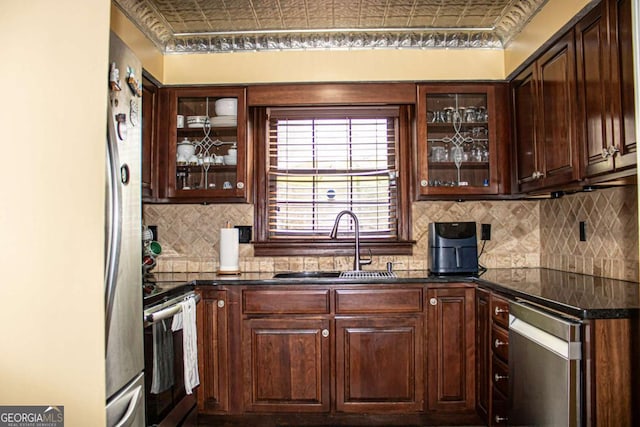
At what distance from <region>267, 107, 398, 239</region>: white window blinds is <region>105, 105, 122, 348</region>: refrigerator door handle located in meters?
1.91

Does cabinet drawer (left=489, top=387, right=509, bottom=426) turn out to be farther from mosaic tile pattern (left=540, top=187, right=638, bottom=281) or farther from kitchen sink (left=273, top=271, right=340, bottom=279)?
kitchen sink (left=273, top=271, right=340, bottom=279)

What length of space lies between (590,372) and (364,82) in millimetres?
2226

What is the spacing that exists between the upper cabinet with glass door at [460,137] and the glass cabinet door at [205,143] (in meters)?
1.25

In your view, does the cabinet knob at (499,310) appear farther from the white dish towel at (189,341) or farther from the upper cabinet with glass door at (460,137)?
the white dish towel at (189,341)

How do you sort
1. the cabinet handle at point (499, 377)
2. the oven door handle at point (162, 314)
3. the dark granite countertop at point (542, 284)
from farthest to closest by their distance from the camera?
1. the cabinet handle at point (499, 377)
2. the oven door handle at point (162, 314)
3. the dark granite countertop at point (542, 284)

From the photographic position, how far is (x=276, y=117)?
344 centimetres

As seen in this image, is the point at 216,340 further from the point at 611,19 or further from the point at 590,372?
the point at 611,19

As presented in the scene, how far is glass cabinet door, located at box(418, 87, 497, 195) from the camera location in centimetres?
319

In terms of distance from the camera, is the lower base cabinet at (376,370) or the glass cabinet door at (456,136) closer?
the lower base cabinet at (376,370)

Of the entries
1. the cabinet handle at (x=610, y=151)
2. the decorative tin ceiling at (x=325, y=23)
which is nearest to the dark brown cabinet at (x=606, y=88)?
the cabinet handle at (x=610, y=151)

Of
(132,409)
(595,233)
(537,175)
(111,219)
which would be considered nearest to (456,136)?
(537,175)

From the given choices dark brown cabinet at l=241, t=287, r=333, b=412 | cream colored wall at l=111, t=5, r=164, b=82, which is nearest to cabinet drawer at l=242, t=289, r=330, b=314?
dark brown cabinet at l=241, t=287, r=333, b=412

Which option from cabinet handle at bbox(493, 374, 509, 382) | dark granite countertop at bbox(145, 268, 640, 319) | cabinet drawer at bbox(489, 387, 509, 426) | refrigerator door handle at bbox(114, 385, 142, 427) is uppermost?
dark granite countertop at bbox(145, 268, 640, 319)

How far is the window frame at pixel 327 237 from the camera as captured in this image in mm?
3389
